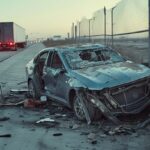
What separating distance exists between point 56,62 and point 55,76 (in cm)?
45

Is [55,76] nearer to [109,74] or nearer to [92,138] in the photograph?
[109,74]

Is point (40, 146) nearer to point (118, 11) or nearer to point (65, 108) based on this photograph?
point (65, 108)

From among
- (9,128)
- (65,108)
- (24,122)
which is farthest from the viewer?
(65,108)

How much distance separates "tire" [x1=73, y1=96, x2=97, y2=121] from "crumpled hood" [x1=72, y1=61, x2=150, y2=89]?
0.40m

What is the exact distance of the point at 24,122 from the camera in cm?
1014

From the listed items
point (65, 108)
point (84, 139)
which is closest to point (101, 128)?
point (84, 139)

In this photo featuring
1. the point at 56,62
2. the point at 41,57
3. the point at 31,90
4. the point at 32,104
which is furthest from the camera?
the point at 31,90

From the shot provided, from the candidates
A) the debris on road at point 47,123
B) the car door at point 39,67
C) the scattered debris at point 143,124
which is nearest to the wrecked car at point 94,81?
the scattered debris at point 143,124

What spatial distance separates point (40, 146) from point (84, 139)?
785mm

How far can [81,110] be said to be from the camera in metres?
9.87

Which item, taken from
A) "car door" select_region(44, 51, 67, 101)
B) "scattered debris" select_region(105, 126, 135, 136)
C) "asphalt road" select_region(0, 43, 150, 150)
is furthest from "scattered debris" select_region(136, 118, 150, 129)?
"car door" select_region(44, 51, 67, 101)

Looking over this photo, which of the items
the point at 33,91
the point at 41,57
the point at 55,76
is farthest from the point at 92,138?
the point at 41,57

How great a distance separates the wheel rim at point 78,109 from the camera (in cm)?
985

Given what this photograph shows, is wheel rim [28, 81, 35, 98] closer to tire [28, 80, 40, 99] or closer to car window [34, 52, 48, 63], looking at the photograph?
tire [28, 80, 40, 99]
